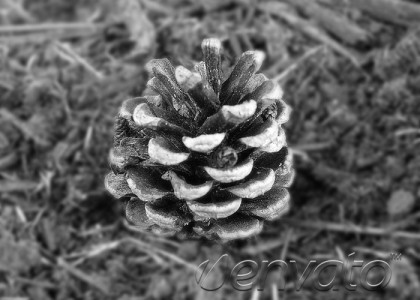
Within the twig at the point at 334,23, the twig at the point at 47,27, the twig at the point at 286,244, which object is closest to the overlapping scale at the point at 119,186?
the twig at the point at 286,244

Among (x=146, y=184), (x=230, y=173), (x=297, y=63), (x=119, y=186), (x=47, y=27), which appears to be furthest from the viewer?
(x=47, y=27)

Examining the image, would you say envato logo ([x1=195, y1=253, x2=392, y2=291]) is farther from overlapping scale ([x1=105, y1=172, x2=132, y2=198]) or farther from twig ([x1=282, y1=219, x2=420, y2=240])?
overlapping scale ([x1=105, y1=172, x2=132, y2=198])

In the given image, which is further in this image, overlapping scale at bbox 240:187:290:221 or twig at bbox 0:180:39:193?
twig at bbox 0:180:39:193

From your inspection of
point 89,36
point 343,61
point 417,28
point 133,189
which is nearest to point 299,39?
point 343,61

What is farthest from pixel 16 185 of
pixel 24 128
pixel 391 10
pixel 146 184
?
pixel 391 10

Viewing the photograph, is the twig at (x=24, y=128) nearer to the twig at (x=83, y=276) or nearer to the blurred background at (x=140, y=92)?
the blurred background at (x=140, y=92)

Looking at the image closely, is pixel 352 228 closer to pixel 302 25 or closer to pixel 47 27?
pixel 302 25

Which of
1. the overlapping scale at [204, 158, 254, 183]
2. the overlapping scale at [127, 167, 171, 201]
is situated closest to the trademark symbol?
the overlapping scale at [204, 158, 254, 183]
